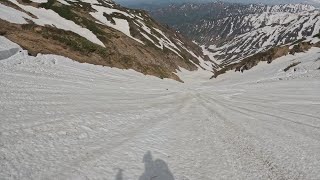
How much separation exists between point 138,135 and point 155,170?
370 cm

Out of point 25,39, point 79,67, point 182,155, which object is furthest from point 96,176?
point 25,39

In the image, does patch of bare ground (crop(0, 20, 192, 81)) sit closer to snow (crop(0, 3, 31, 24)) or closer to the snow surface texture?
snow (crop(0, 3, 31, 24))

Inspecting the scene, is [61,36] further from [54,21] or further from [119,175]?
[119,175]

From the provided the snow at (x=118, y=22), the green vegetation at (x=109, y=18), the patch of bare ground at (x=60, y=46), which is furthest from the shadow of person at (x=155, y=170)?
the green vegetation at (x=109, y=18)

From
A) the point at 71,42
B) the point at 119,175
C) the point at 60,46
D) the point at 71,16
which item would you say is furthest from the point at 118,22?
the point at 119,175

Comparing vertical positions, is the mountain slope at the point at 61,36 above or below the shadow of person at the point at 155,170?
above

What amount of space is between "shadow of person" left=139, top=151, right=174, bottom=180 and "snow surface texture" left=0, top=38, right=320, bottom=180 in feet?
0.12

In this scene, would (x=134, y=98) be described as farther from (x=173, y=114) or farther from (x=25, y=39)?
(x=25, y=39)

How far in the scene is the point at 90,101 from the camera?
2089 centimetres

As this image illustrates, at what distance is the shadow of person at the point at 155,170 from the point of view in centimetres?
1157

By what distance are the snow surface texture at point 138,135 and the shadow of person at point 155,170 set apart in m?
0.04

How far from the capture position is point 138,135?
15.6 metres

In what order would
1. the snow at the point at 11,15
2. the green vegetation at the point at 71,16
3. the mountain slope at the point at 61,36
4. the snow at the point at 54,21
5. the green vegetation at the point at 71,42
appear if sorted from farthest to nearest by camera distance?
the green vegetation at the point at 71,16
the snow at the point at 54,21
the snow at the point at 11,15
the green vegetation at the point at 71,42
the mountain slope at the point at 61,36

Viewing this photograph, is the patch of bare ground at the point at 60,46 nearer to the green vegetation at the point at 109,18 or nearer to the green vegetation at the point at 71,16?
the green vegetation at the point at 71,16
